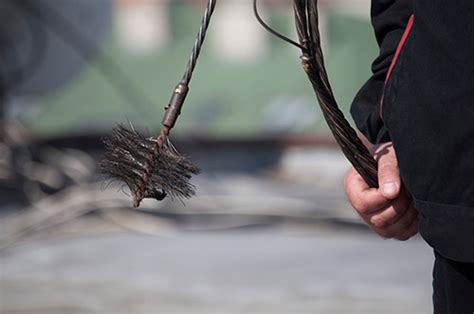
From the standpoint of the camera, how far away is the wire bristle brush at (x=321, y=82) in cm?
149

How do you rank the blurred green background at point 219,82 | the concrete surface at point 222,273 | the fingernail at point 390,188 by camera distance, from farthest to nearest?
the blurred green background at point 219,82 < the concrete surface at point 222,273 < the fingernail at point 390,188

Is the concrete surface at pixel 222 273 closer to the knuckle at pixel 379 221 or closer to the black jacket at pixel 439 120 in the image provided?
the knuckle at pixel 379 221

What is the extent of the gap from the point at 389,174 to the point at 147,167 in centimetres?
36

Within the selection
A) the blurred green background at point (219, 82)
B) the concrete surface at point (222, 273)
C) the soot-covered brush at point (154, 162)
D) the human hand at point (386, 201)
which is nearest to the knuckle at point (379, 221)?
the human hand at point (386, 201)

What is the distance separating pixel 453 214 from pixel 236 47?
4582 millimetres

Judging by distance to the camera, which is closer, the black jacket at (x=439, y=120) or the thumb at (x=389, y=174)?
the black jacket at (x=439, y=120)

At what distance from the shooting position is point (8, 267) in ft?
14.0

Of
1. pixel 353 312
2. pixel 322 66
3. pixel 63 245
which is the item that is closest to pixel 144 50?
pixel 63 245

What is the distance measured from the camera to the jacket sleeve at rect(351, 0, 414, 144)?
153cm

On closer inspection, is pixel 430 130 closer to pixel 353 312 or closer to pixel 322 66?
pixel 322 66

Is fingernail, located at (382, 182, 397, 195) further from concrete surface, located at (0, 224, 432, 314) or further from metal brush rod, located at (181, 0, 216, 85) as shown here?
concrete surface, located at (0, 224, 432, 314)

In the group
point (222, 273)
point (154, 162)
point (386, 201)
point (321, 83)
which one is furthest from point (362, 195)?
point (222, 273)

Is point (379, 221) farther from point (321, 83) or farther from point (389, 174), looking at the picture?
point (321, 83)

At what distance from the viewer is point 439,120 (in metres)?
1.33
